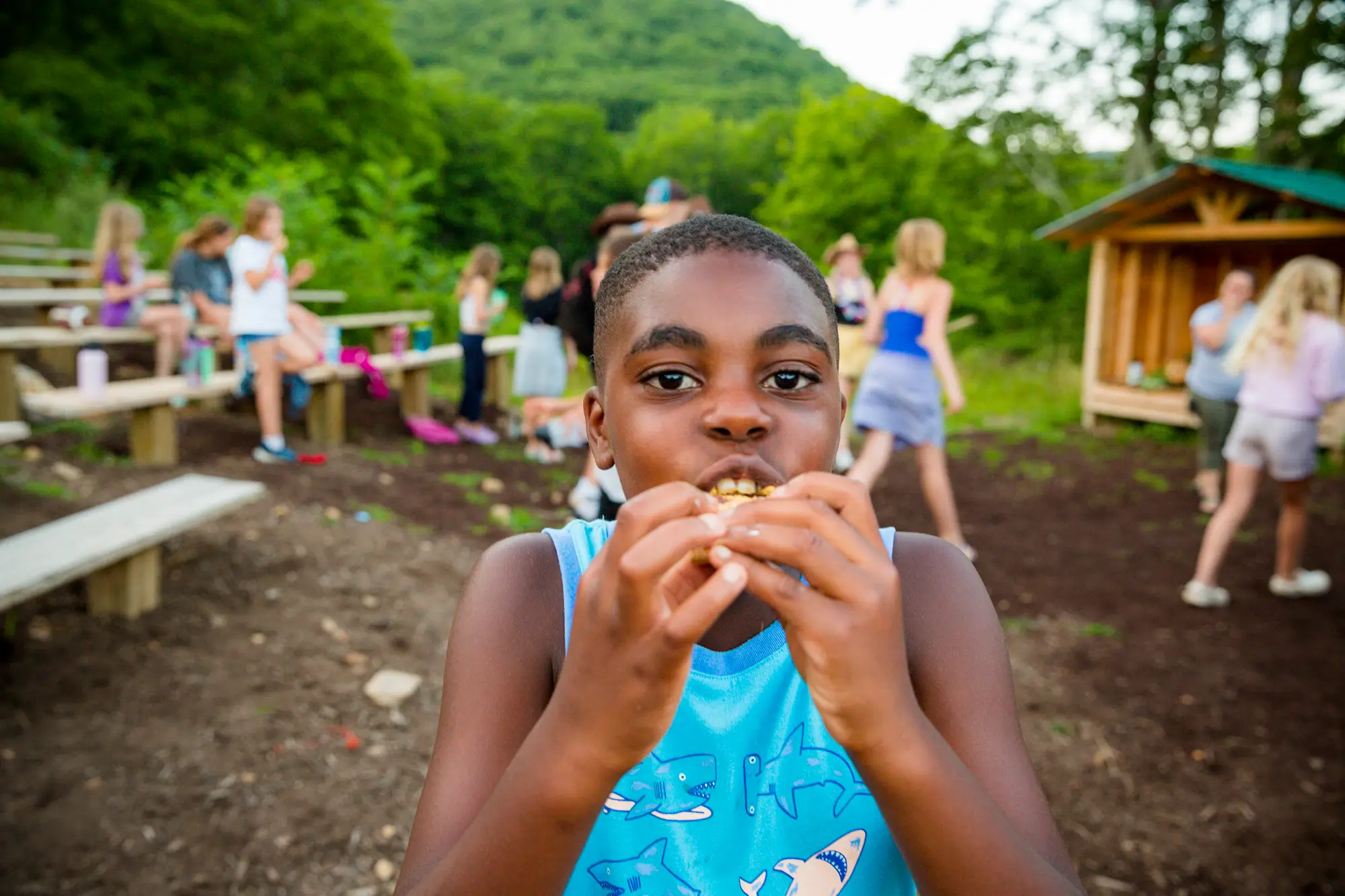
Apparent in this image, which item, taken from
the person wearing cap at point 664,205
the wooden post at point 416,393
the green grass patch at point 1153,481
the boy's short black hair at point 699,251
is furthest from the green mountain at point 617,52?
the boy's short black hair at point 699,251

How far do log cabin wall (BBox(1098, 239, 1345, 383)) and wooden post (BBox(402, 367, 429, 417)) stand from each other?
29.5 ft

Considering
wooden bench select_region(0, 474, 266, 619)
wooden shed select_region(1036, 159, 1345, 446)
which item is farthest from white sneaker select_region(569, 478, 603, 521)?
wooden shed select_region(1036, 159, 1345, 446)

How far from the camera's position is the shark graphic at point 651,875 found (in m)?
1.28

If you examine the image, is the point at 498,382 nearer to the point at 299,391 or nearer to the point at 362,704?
the point at 299,391

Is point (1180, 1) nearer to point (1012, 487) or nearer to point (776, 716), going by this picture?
point (1012, 487)

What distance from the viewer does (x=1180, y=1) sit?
19.0 meters

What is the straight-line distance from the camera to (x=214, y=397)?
33.0ft

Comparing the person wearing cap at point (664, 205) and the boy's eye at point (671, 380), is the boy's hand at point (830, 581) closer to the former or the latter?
the boy's eye at point (671, 380)

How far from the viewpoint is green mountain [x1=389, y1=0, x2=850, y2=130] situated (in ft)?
214

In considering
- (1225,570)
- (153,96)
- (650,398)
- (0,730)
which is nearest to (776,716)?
(650,398)

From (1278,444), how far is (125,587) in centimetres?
644

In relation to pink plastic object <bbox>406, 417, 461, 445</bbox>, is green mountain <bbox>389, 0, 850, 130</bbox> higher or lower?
higher

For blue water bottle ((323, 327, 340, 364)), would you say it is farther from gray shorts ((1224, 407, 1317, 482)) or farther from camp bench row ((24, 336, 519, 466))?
gray shorts ((1224, 407, 1317, 482))

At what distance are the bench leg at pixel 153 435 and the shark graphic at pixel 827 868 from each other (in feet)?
23.9
